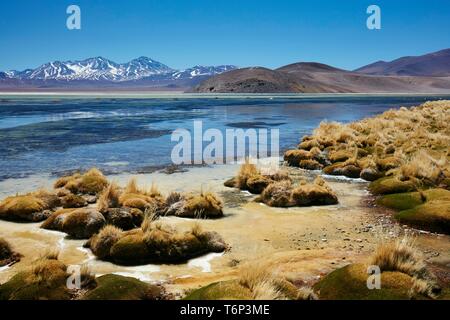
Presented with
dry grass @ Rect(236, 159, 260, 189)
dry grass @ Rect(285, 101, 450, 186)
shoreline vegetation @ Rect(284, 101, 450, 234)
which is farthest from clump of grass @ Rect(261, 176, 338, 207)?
dry grass @ Rect(285, 101, 450, 186)

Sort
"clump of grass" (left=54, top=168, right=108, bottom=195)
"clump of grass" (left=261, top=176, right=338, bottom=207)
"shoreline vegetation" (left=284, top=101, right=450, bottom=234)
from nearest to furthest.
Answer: "shoreline vegetation" (left=284, top=101, right=450, bottom=234), "clump of grass" (left=261, top=176, right=338, bottom=207), "clump of grass" (left=54, top=168, right=108, bottom=195)

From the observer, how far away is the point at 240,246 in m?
9.85

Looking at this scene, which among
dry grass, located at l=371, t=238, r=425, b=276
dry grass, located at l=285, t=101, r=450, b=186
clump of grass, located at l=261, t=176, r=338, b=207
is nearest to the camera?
dry grass, located at l=371, t=238, r=425, b=276

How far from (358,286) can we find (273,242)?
3.28m

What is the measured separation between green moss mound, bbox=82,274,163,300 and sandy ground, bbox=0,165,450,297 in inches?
15.2

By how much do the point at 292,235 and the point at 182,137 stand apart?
71.6ft

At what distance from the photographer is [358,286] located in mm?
6840

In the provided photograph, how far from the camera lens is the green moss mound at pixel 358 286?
6.61 metres

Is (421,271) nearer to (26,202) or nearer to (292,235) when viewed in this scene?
(292,235)

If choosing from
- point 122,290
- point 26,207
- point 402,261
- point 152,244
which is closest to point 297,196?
point 152,244

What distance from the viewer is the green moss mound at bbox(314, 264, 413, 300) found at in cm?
661

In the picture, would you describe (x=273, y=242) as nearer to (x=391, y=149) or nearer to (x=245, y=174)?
(x=245, y=174)

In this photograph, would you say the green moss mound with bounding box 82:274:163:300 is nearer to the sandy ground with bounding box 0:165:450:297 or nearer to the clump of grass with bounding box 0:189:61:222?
the sandy ground with bounding box 0:165:450:297
